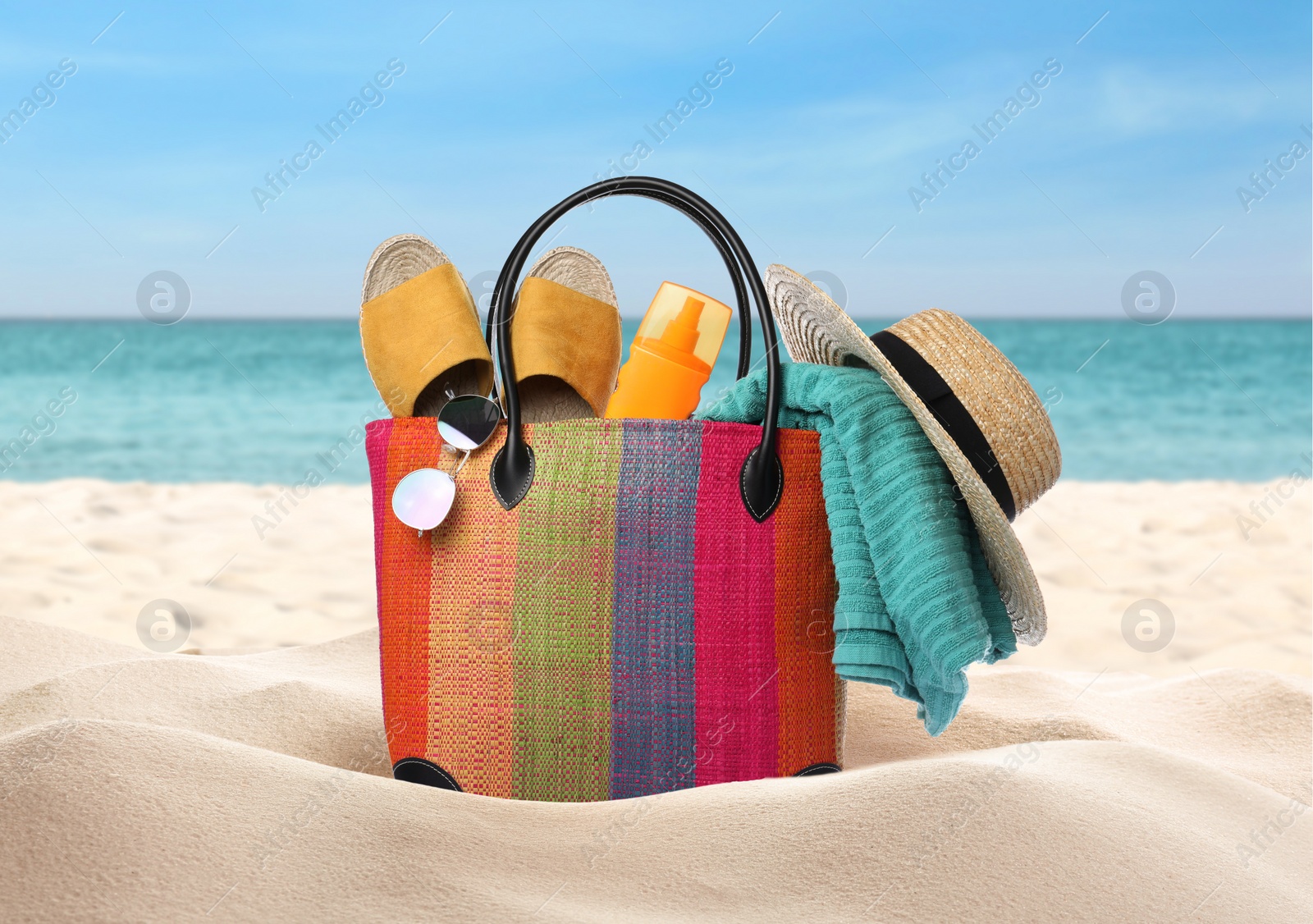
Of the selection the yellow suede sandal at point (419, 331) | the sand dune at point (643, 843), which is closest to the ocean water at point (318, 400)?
the sand dune at point (643, 843)

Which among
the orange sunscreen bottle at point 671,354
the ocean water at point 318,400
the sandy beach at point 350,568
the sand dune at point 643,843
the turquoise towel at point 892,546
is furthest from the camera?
the ocean water at point 318,400

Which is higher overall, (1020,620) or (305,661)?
(305,661)

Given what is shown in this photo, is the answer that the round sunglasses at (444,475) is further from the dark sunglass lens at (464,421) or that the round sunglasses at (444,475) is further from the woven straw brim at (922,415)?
the woven straw brim at (922,415)

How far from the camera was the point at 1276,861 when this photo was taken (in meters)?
1.03

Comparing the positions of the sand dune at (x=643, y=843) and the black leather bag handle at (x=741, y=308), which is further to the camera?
the black leather bag handle at (x=741, y=308)

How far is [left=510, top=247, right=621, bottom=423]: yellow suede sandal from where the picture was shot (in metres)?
1.42

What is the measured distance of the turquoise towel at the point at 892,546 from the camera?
114 centimetres

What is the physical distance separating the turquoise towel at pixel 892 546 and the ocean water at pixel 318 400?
23.6 inches

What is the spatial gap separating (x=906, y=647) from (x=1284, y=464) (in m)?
6.46

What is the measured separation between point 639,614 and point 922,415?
43 centimetres

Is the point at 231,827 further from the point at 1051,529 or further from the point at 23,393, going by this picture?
the point at 23,393

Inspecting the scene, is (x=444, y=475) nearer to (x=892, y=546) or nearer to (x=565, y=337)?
(x=565, y=337)

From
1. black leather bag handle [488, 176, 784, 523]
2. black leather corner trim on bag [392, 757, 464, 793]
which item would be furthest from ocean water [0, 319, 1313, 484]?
black leather corner trim on bag [392, 757, 464, 793]

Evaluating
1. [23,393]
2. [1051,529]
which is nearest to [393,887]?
[1051,529]
